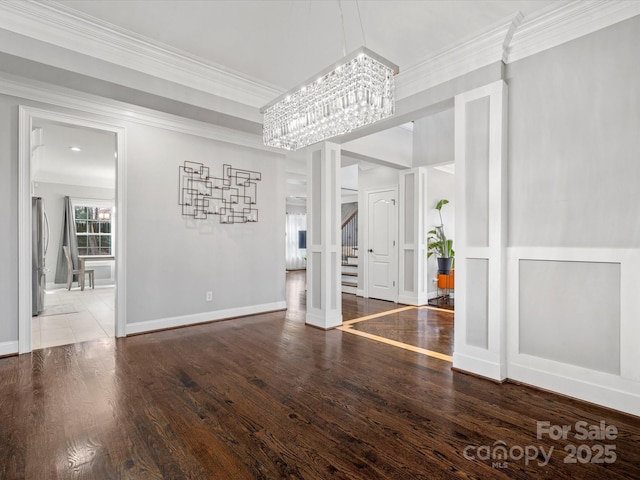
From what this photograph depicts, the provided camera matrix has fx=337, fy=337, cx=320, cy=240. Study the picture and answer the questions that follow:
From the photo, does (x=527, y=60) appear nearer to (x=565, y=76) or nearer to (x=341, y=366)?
(x=565, y=76)

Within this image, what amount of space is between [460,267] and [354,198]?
9.60m

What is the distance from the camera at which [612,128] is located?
7.50 ft

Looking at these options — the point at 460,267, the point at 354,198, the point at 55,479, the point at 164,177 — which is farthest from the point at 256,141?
the point at 354,198

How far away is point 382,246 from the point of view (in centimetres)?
644

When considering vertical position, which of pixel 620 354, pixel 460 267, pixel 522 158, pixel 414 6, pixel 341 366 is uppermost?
pixel 414 6

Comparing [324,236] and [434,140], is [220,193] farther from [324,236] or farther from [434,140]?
[434,140]

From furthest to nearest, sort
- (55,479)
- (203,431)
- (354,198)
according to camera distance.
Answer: (354,198) < (203,431) < (55,479)

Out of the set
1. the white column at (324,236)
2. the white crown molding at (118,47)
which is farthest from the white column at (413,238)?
the white crown molding at (118,47)

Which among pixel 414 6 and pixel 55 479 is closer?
pixel 55 479

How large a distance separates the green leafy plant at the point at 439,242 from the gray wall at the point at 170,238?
9.80 feet

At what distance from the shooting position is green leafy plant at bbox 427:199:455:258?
6.24 meters

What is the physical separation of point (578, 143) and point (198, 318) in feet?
14.4

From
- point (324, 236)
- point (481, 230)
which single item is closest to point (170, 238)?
point (324, 236)

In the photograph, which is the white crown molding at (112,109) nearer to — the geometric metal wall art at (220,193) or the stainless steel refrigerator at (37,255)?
the geometric metal wall art at (220,193)
